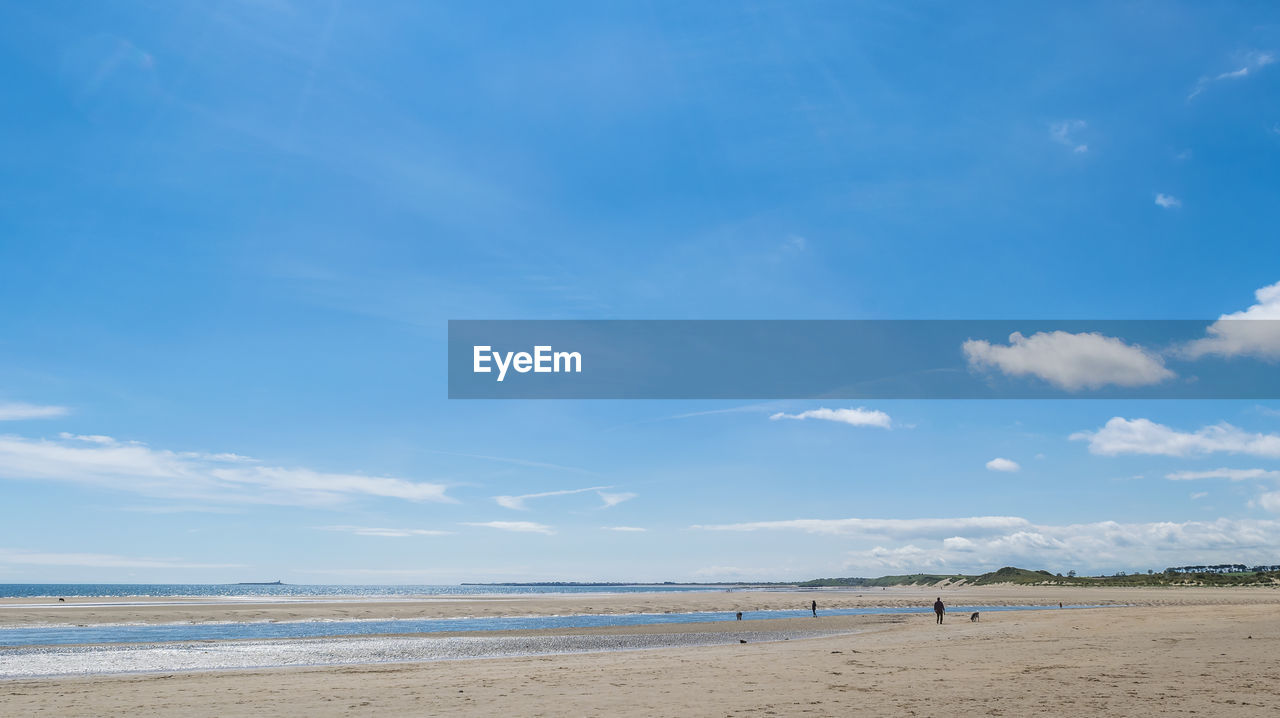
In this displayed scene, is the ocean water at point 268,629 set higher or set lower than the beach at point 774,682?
lower

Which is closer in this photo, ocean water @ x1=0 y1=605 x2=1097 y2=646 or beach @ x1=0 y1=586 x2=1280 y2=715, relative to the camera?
beach @ x1=0 y1=586 x2=1280 y2=715

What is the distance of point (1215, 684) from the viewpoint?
1961 centimetres

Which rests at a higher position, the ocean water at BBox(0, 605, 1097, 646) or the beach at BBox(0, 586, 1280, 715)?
the beach at BBox(0, 586, 1280, 715)

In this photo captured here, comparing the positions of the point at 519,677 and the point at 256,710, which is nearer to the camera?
the point at 256,710

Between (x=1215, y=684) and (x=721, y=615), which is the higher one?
(x=1215, y=684)

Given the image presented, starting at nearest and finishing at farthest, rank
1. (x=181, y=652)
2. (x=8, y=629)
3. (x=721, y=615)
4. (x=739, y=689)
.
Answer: (x=739, y=689), (x=181, y=652), (x=8, y=629), (x=721, y=615)

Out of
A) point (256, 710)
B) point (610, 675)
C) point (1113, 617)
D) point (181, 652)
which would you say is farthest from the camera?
point (1113, 617)

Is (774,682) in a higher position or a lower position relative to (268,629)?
higher

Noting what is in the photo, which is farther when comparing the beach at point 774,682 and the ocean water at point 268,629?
the ocean water at point 268,629

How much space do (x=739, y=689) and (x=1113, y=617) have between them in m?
41.1

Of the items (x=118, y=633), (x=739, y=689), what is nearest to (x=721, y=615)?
(x=118, y=633)

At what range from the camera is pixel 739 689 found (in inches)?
839

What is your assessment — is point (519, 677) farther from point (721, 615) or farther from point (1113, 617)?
point (721, 615)

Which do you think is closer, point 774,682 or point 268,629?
point 774,682
